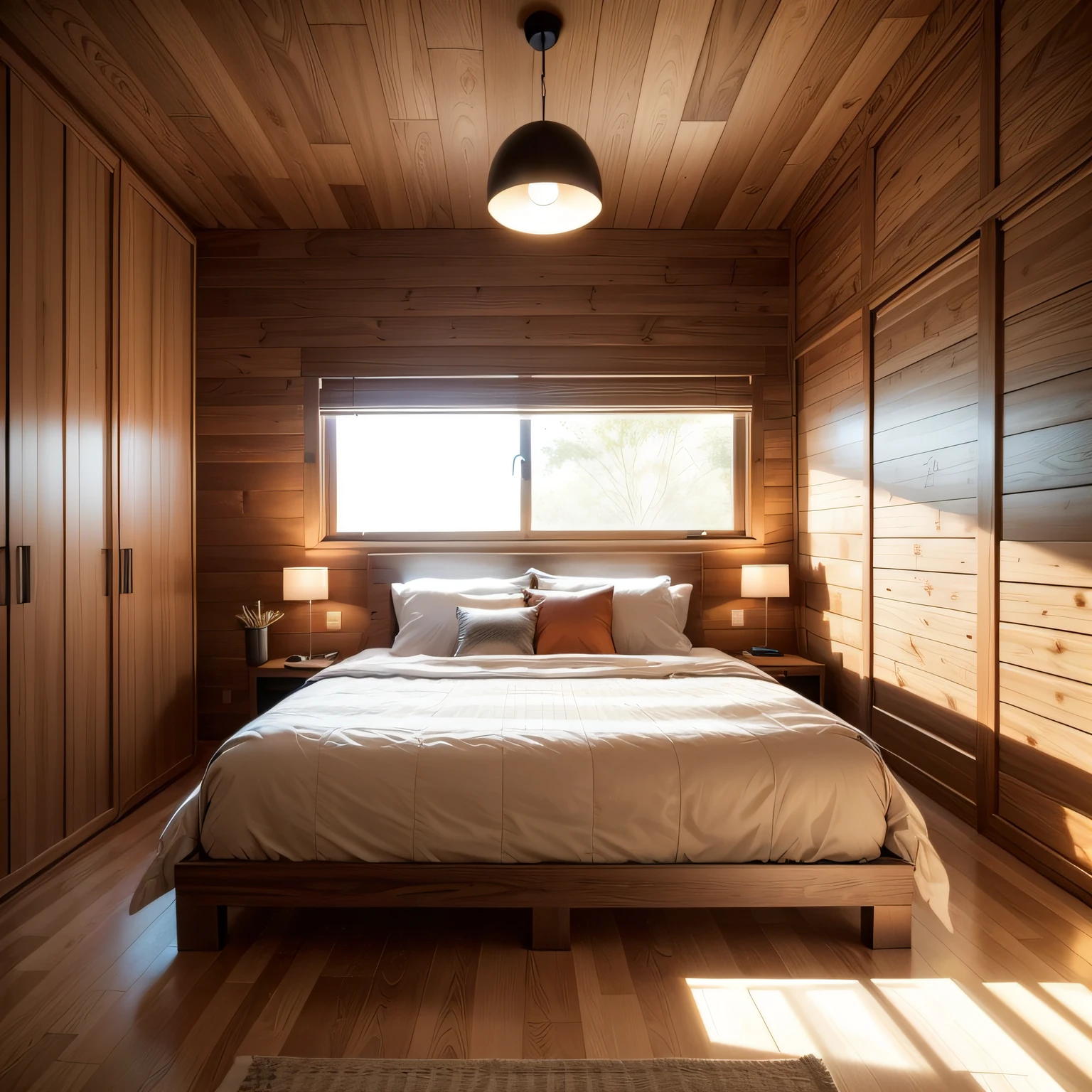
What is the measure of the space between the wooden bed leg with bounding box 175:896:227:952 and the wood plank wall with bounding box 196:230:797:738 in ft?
7.21

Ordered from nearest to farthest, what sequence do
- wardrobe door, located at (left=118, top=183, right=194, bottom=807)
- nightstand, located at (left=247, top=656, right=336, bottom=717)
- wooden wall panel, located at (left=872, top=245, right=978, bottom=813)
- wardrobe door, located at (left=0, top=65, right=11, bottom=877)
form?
wardrobe door, located at (left=0, top=65, right=11, bottom=877) → wooden wall panel, located at (left=872, top=245, right=978, bottom=813) → wardrobe door, located at (left=118, top=183, right=194, bottom=807) → nightstand, located at (left=247, top=656, right=336, bottom=717)

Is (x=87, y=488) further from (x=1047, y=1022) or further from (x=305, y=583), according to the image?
(x=1047, y=1022)

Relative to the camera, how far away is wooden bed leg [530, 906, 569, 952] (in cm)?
188

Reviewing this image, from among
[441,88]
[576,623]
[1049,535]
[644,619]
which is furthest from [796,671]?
[441,88]

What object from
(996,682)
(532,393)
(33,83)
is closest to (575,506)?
(532,393)

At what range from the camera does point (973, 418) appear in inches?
101

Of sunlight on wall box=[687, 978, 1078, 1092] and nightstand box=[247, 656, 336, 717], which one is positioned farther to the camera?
nightstand box=[247, 656, 336, 717]

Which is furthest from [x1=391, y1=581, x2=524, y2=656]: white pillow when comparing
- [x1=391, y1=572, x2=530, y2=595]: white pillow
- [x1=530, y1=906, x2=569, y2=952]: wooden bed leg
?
[x1=530, y1=906, x2=569, y2=952]: wooden bed leg

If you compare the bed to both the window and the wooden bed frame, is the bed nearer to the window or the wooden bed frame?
the wooden bed frame

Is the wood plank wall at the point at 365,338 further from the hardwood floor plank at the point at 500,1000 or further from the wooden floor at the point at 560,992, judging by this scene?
the hardwood floor plank at the point at 500,1000

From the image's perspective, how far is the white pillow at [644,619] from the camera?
11.3ft

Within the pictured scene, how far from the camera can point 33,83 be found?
8.26ft

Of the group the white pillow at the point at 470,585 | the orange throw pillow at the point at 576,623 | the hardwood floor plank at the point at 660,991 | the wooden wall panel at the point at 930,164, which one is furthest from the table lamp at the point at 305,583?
the wooden wall panel at the point at 930,164

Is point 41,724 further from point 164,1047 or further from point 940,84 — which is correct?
point 940,84
